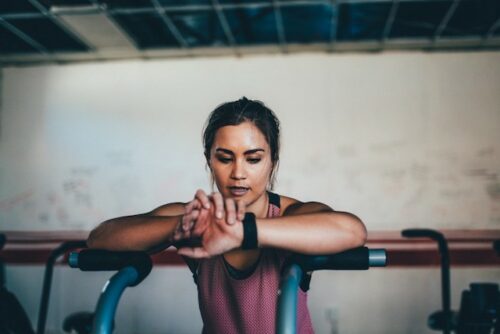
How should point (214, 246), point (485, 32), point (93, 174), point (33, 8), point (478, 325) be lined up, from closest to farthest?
1. point (214, 246)
2. point (478, 325)
3. point (33, 8)
4. point (485, 32)
5. point (93, 174)

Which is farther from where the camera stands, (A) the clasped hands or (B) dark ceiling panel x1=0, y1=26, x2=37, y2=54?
(B) dark ceiling panel x1=0, y1=26, x2=37, y2=54

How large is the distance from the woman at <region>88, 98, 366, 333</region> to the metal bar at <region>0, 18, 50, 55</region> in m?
2.94

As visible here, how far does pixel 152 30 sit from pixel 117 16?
0.30 metres

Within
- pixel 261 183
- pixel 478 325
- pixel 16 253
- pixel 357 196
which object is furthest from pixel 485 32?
pixel 16 253

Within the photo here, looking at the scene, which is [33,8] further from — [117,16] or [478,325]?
[478,325]

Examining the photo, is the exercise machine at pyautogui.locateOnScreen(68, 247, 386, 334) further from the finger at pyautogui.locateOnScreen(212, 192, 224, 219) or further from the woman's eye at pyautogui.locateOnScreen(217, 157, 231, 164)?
the woman's eye at pyautogui.locateOnScreen(217, 157, 231, 164)

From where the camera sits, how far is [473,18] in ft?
10.9

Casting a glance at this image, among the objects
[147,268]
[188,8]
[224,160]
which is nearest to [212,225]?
[147,268]

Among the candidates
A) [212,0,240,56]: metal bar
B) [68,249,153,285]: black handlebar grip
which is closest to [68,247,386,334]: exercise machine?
[68,249,153,285]: black handlebar grip

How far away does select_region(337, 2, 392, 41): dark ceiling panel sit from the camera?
3.16 meters

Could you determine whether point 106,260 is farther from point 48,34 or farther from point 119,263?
point 48,34

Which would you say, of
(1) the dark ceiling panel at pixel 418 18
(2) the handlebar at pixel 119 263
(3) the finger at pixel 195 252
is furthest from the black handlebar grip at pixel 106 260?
(1) the dark ceiling panel at pixel 418 18

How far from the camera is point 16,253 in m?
3.85

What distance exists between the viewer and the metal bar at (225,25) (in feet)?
10.2
